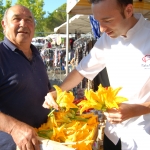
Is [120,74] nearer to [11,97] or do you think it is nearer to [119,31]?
[119,31]

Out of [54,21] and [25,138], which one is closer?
[25,138]

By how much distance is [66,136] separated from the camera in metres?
1.68

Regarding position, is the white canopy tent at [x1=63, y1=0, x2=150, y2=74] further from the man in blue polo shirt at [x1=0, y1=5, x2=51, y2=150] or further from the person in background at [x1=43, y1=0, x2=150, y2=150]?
the person in background at [x1=43, y1=0, x2=150, y2=150]

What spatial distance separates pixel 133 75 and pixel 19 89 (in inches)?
37.9

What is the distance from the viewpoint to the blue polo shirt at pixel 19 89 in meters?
1.96

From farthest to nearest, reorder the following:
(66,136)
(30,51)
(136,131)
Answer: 1. (30,51)
2. (136,131)
3. (66,136)

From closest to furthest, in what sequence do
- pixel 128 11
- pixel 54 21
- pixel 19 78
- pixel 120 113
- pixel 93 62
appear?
pixel 120 113 → pixel 128 11 → pixel 19 78 → pixel 93 62 → pixel 54 21

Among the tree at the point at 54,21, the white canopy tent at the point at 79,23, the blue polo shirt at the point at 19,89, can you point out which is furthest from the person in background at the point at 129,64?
the tree at the point at 54,21

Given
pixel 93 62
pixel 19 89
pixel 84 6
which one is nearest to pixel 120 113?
pixel 93 62

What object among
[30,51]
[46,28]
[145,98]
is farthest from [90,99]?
[46,28]

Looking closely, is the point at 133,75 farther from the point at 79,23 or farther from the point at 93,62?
the point at 79,23

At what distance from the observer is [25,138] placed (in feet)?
4.94

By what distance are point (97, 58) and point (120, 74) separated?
36 centimetres

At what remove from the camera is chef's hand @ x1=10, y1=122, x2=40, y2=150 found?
1.49 metres
